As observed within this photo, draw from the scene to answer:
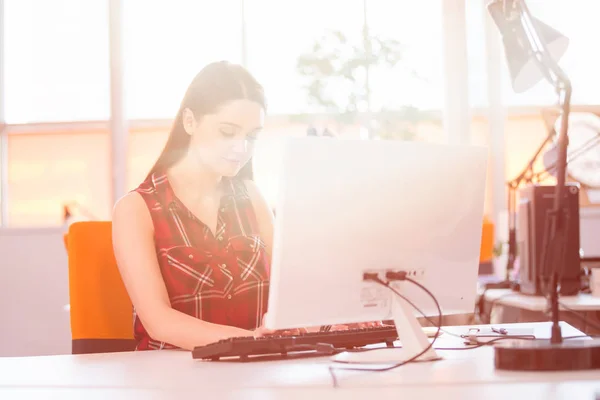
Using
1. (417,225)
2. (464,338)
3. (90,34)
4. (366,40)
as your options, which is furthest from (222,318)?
(90,34)

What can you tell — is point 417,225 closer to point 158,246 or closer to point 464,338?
point 464,338

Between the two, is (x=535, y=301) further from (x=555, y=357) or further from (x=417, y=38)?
(x=417, y=38)

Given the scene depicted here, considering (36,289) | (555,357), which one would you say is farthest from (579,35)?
(555,357)

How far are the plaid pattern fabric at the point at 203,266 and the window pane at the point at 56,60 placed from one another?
4.16 m

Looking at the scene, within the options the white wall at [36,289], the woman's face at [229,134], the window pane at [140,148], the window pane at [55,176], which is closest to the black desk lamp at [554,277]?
the woman's face at [229,134]

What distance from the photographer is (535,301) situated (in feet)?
8.52

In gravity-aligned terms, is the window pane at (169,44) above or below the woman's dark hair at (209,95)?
above

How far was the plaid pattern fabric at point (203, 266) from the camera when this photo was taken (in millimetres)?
1943

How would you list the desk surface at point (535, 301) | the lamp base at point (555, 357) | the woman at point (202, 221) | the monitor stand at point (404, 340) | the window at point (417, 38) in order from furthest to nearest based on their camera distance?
1. the window at point (417, 38)
2. the desk surface at point (535, 301)
3. the woman at point (202, 221)
4. the monitor stand at point (404, 340)
5. the lamp base at point (555, 357)

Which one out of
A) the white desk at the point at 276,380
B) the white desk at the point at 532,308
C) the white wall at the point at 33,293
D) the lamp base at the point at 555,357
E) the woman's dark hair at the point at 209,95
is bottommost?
the white wall at the point at 33,293

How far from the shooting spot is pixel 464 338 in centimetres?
173

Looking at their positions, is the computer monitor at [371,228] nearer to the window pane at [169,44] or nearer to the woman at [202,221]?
the woman at [202,221]

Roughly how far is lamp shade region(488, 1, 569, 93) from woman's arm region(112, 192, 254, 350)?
35.4 inches

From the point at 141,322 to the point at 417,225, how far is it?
774mm
